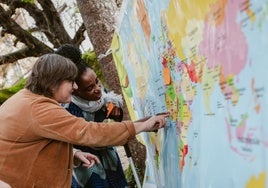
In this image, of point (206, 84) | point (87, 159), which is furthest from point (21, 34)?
point (206, 84)

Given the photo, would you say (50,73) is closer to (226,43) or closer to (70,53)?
(70,53)

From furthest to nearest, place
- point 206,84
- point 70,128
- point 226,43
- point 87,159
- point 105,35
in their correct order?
point 105,35 → point 87,159 → point 70,128 → point 206,84 → point 226,43

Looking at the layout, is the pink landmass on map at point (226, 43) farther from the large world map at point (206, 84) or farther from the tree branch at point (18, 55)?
the tree branch at point (18, 55)

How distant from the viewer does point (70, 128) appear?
197 centimetres

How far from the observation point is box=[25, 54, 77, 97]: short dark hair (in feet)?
6.81

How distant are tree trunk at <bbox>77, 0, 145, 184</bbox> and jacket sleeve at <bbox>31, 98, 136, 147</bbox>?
2029mm

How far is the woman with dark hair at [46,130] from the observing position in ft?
6.48

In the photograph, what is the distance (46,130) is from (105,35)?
231 cm

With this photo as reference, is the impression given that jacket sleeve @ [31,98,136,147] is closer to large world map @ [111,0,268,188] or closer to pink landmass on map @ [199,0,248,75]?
large world map @ [111,0,268,188]

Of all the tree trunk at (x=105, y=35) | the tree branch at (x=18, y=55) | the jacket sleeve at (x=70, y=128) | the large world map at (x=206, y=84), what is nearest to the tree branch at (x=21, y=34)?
the tree branch at (x=18, y=55)

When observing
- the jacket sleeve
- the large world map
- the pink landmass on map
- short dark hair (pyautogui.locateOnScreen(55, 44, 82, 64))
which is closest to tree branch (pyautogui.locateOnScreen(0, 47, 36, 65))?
short dark hair (pyautogui.locateOnScreen(55, 44, 82, 64))

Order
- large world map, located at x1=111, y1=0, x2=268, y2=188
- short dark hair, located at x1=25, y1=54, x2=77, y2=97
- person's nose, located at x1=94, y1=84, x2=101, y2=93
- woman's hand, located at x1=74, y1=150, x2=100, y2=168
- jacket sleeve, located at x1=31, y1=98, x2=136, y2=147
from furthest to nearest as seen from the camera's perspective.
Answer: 1. person's nose, located at x1=94, y1=84, x2=101, y2=93
2. woman's hand, located at x1=74, y1=150, x2=100, y2=168
3. short dark hair, located at x1=25, y1=54, x2=77, y2=97
4. jacket sleeve, located at x1=31, y1=98, x2=136, y2=147
5. large world map, located at x1=111, y1=0, x2=268, y2=188

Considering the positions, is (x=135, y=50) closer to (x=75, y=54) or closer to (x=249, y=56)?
(x=75, y=54)

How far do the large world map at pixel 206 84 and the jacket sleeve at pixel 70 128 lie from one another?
0.80ft
